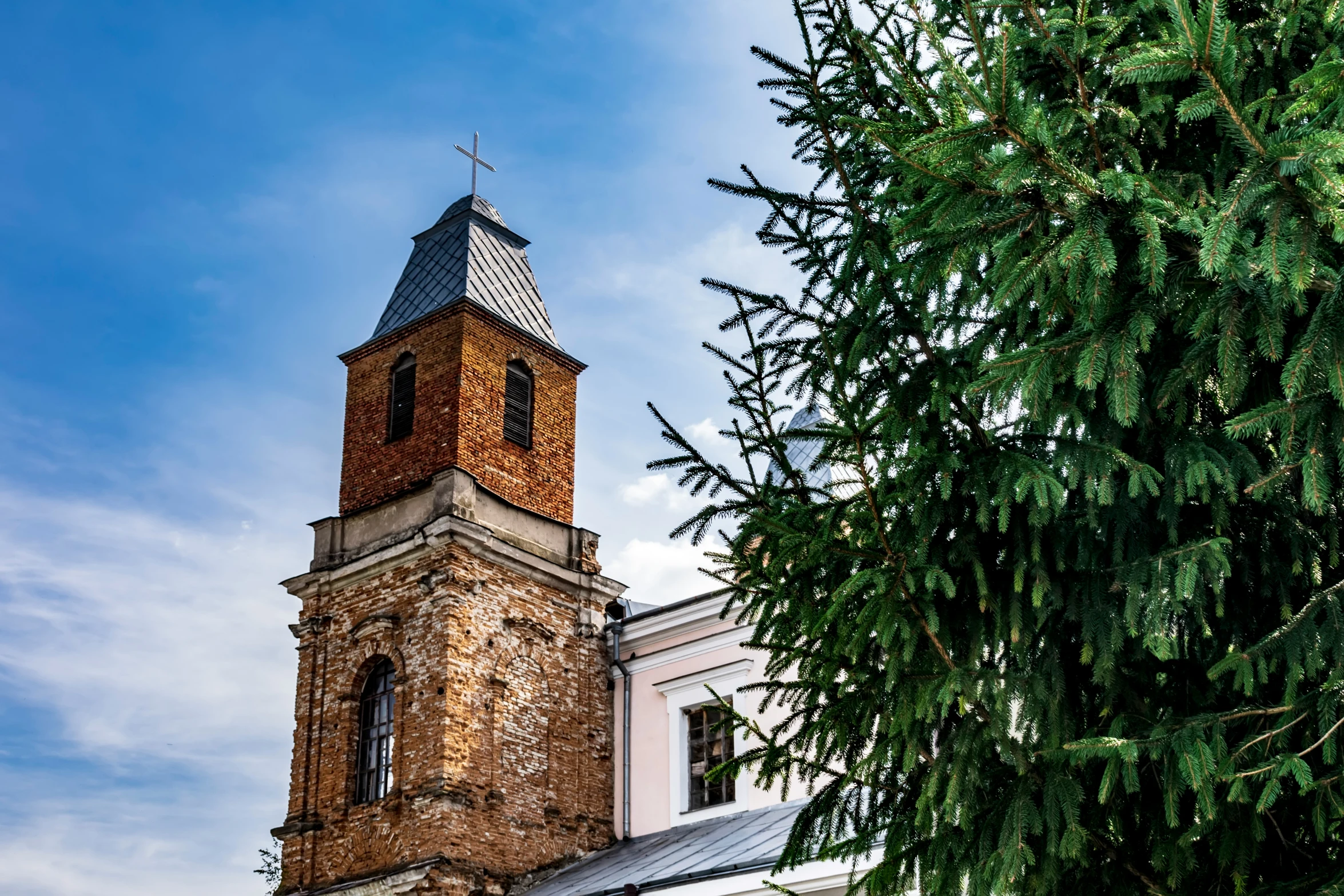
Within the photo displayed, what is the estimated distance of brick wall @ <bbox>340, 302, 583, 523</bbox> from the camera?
18.0 meters

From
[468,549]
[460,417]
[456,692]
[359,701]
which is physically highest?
[460,417]

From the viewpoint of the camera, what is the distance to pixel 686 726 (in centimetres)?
1775

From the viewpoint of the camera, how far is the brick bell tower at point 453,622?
53.2 feet

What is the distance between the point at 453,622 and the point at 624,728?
3174mm

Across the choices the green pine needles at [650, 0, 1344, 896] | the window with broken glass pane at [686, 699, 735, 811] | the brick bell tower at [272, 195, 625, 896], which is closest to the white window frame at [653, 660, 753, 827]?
the window with broken glass pane at [686, 699, 735, 811]

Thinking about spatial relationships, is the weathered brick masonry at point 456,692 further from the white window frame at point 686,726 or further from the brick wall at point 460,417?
the white window frame at point 686,726

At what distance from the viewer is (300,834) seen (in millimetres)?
17016

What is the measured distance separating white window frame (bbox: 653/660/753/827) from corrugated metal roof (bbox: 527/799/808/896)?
0.18m

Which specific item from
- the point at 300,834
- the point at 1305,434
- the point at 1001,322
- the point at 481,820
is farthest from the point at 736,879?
the point at 1305,434

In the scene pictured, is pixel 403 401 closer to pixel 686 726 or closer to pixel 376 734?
pixel 376 734

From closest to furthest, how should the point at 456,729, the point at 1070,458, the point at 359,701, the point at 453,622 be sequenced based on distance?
the point at 1070,458
the point at 456,729
the point at 453,622
the point at 359,701

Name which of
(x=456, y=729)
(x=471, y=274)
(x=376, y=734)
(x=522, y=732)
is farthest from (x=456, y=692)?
(x=471, y=274)

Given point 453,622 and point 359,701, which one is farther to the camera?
point 359,701

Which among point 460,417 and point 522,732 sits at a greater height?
point 460,417
